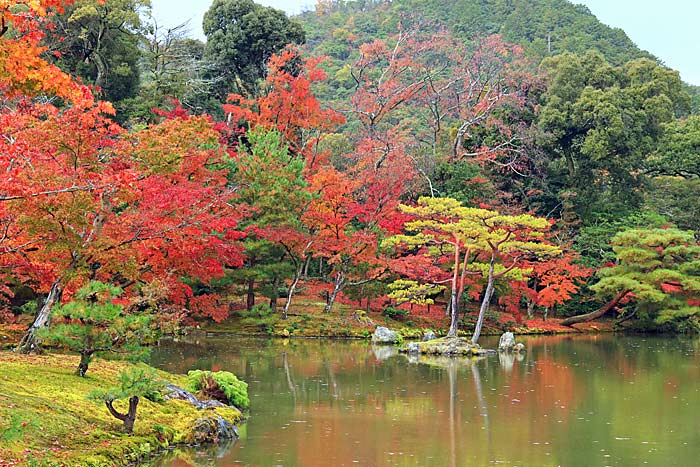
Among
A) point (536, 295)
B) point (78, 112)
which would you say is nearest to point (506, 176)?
point (536, 295)

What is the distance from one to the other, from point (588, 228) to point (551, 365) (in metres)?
14.1

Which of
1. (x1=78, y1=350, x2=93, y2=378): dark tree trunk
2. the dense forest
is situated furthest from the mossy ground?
the dense forest

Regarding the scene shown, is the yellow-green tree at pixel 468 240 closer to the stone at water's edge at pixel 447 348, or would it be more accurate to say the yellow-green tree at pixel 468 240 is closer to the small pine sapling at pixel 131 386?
the stone at water's edge at pixel 447 348

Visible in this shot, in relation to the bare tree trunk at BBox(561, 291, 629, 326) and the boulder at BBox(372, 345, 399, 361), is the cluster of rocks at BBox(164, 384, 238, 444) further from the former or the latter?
the bare tree trunk at BBox(561, 291, 629, 326)

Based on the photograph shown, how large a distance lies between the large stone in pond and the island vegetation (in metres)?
1.28

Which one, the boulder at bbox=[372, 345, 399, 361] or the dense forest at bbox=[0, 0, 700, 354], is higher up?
the dense forest at bbox=[0, 0, 700, 354]

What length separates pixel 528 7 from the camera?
2362 inches

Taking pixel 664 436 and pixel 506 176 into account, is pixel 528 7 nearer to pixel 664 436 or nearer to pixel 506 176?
pixel 506 176

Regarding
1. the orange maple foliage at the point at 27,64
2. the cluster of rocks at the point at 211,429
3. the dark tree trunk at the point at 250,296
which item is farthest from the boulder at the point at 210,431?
the dark tree trunk at the point at 250,296

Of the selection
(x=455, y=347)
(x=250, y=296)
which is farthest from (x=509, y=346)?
(x=250, y=296)

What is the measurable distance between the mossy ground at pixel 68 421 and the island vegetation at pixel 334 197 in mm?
296

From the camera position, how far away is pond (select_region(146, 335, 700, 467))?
9797mm

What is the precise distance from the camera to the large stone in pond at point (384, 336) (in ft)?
81.4

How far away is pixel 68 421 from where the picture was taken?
916 cm
